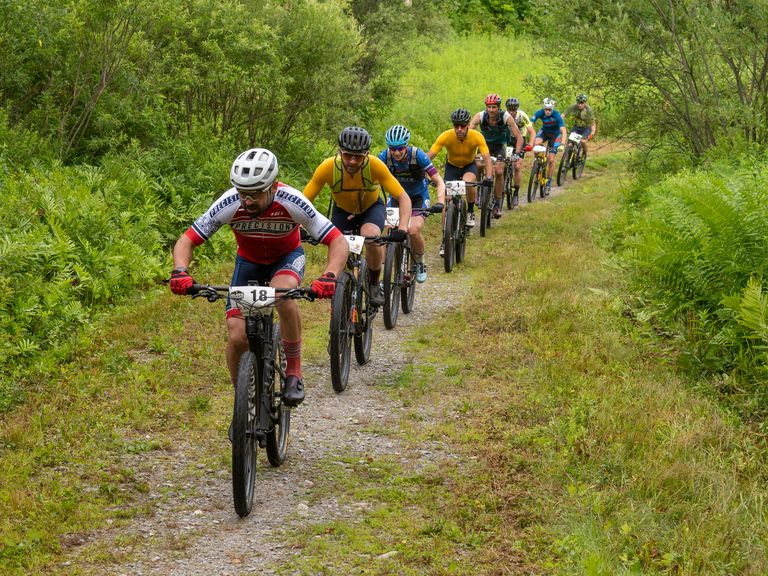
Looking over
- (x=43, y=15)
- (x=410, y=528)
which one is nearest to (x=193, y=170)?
(x=43, y=15)

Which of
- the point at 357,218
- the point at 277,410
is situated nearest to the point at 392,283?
the point at 357,218

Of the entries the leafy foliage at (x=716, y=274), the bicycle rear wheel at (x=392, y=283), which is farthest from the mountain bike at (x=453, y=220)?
the leafy foliage at (x=716, y=274)

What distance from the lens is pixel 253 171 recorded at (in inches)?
227

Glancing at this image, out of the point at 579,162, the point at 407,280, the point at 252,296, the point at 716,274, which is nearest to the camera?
the point at 252,296

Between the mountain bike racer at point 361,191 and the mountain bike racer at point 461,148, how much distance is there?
4.11 meters

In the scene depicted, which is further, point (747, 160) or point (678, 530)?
point (747, 160)

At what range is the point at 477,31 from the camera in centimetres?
4731

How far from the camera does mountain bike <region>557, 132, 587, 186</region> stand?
22775 mm

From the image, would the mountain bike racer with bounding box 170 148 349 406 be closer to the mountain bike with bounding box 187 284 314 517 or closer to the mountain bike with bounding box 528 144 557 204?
the mountain bike with bounding box 187 284 314 517

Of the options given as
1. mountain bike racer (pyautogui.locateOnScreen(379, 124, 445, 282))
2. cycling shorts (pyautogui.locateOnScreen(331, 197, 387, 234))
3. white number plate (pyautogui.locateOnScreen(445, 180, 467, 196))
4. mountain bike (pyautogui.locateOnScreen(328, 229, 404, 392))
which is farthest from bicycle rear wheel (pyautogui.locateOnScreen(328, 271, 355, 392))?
white number plate (pyautogui.locateOnScreen(445, 180, 467, 196))

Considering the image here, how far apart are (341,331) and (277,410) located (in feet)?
5.92

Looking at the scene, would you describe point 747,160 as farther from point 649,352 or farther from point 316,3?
point 316,3

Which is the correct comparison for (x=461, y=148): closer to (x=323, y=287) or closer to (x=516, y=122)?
(x=516, y=122)

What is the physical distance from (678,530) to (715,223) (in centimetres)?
423
